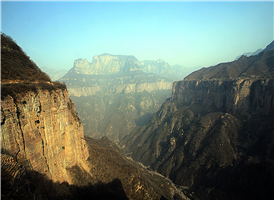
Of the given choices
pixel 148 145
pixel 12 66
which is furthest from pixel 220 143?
pixel 12 66

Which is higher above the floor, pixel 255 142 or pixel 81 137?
pixel 81 137

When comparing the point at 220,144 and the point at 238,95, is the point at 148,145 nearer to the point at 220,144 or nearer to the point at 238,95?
the point at 220,144

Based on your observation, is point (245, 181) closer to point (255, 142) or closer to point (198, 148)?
point (255, 142)

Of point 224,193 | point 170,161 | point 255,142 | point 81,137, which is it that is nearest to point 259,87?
point 255,142

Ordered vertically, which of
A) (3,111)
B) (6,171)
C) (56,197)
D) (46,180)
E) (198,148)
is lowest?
(198,148)

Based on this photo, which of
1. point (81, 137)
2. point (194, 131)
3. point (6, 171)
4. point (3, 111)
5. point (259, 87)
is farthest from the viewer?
point (194, 131)

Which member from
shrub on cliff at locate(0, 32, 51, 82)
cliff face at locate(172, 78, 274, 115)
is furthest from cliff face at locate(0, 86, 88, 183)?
cliff face at locate(172, 78, 274, 115)

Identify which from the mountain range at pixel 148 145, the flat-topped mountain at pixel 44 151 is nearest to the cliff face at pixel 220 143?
the mountain range at pixel 148 145
